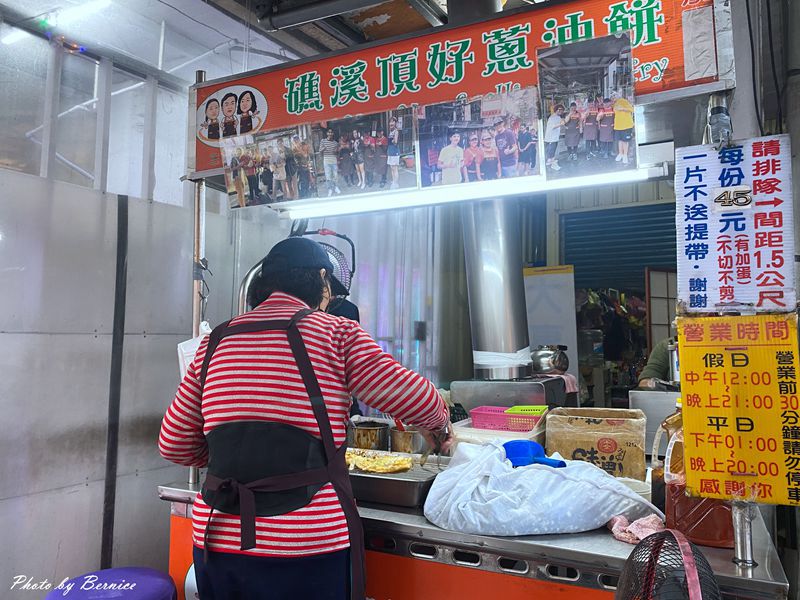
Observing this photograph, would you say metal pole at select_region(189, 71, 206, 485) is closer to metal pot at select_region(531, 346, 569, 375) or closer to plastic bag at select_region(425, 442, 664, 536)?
plastic bag at select_region(425, 442, 664, 536)

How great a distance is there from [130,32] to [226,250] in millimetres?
1550

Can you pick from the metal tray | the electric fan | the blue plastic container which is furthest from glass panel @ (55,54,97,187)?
the electric fan

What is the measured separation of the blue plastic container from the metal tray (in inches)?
12.9

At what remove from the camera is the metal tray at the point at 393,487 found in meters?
2.03

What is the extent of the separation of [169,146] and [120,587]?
9.19 feet

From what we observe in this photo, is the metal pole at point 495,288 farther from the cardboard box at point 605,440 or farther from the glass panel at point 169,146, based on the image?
the glass panel at point 169,146

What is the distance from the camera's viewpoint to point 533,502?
1752 millimetres

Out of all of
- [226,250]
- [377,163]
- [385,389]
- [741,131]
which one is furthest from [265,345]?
[226,250]

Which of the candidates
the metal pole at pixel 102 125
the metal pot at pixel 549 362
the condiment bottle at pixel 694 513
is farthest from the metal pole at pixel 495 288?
the metal pole at pixel 102 125

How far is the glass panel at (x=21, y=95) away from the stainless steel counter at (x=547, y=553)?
276 cm

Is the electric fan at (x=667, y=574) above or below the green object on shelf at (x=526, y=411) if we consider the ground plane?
below

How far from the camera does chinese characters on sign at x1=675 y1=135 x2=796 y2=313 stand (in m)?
1.48

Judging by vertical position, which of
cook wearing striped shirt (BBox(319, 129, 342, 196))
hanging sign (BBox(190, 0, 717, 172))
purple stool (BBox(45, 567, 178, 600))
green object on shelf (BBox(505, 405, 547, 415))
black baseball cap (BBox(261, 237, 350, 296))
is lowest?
purple stool (BBox(45, 567, 178, 600))

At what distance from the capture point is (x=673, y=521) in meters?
1.64
